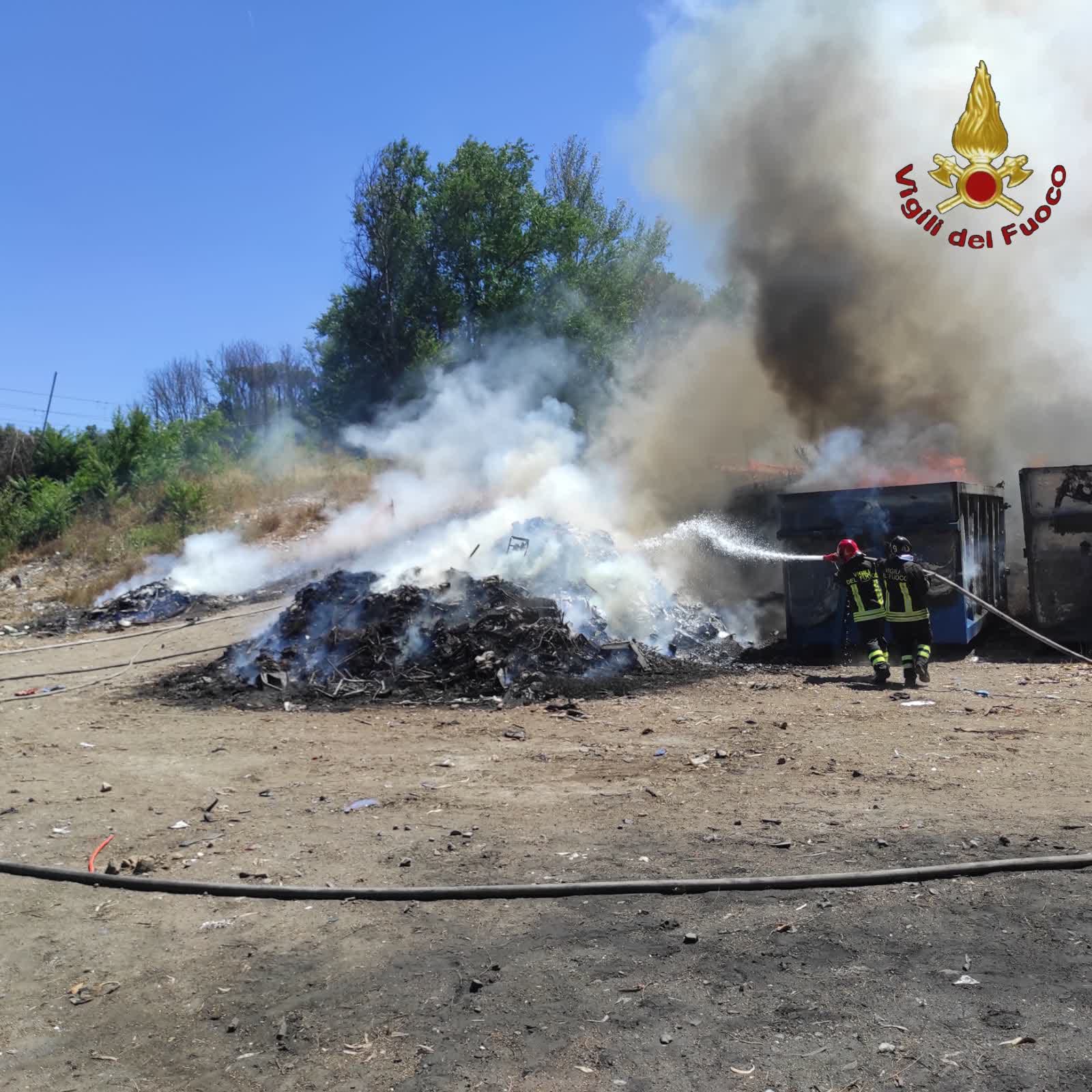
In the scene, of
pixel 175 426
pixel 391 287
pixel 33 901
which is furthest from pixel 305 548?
pixel 33 901

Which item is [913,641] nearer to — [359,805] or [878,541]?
[878,541]

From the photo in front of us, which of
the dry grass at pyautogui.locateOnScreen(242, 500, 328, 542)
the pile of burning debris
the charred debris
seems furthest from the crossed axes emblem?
the dry grass at pyautogui.locateOnScreen(242, 500, 328, 542)

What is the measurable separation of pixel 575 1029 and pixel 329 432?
28575mm

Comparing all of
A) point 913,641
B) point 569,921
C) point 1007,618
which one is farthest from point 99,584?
point 569,921

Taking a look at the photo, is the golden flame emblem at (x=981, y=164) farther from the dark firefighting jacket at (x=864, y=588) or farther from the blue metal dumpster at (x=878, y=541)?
the dark firefighting jacket at (x=864, y=588)

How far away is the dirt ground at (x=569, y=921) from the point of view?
3.32 m

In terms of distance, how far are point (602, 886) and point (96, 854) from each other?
9.61ft

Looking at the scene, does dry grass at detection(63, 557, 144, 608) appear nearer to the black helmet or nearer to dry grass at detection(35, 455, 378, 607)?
dry grass at detection(35, 455, 378, 607)

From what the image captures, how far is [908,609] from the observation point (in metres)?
9.44

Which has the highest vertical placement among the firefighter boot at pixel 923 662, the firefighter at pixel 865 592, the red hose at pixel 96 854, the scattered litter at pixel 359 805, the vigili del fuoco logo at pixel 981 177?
the vigili del fuoco logo at pixel 981 177

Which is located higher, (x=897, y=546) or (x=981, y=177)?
(x=981, y=177)

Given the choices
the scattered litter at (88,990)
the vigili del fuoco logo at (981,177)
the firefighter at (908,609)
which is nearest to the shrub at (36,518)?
the vigili del fuoco logo at (981,177)

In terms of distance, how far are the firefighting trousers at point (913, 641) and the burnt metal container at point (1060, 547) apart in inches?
96.4

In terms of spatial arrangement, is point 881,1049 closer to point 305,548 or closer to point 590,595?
point 590,595
